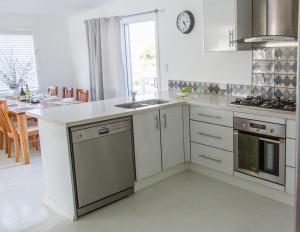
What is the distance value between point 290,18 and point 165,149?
1821mm

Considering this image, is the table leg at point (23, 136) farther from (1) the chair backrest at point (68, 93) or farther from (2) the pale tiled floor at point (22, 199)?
(1) the chair backrest at point (68, 93)

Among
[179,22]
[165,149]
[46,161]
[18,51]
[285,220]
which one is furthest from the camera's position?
[18,51]

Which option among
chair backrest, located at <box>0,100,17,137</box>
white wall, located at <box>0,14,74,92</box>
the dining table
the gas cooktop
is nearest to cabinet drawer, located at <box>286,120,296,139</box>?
the gas cooktop

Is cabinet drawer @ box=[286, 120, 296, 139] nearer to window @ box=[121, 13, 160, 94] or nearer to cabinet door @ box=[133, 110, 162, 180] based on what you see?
cabinet door @ box=[133, 110, 162, 180]

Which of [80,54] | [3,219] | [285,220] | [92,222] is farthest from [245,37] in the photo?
[80,54]

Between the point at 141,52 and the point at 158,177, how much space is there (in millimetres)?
2460

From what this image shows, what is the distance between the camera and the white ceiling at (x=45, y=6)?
A: 16.8ft

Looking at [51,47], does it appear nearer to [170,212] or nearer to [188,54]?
[188,54]

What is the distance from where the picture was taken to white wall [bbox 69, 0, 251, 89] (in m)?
3.83

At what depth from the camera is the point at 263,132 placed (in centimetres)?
299

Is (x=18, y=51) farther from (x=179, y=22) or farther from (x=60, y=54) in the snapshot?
(x=179, y=22)

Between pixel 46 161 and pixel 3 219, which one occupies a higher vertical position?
pixel 46 161

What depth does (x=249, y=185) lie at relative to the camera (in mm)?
3324

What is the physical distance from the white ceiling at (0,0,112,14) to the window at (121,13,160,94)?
68 centimetres
